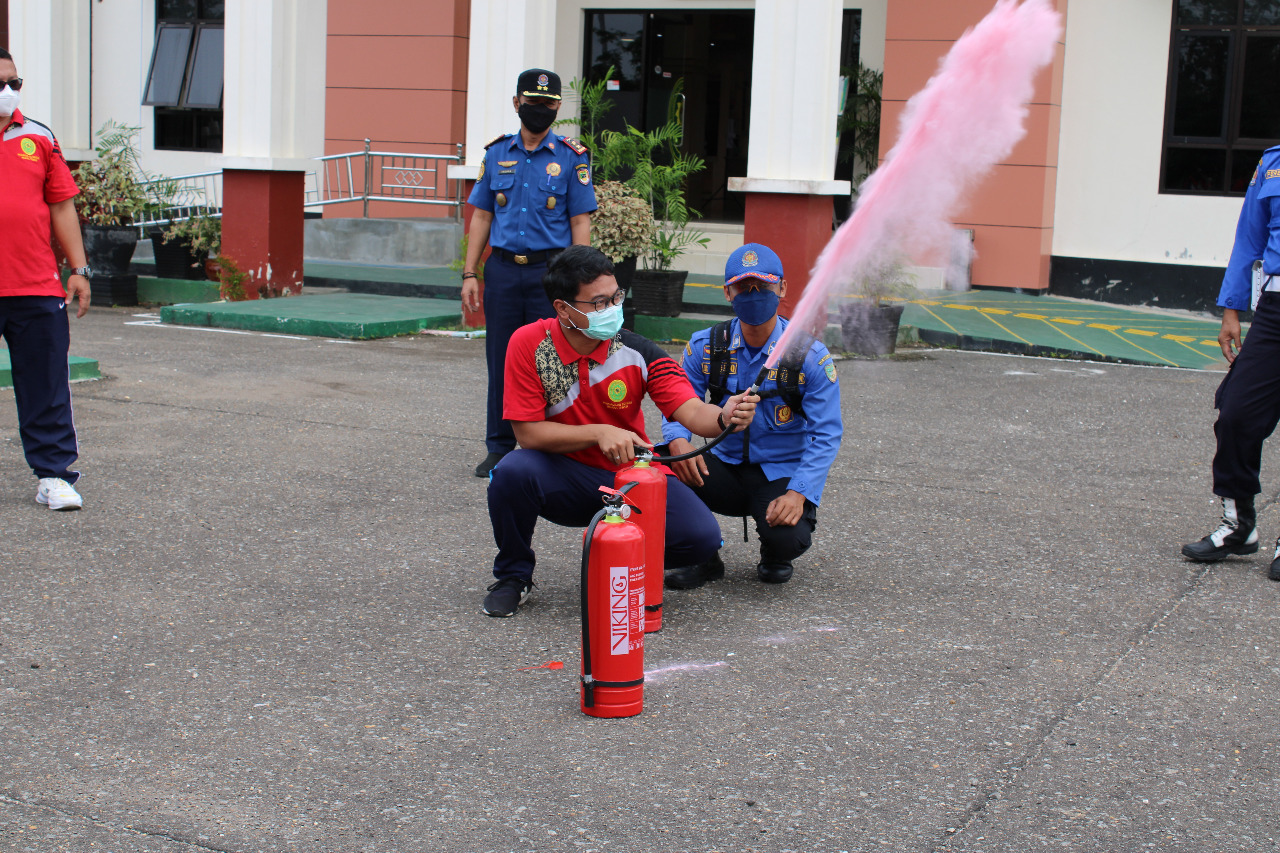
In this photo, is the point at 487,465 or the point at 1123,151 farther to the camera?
the point at 1123,151

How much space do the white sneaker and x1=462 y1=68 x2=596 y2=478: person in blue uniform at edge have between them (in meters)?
1.90

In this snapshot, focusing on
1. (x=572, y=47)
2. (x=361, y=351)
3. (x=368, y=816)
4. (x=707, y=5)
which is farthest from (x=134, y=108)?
(x=368, y=816)

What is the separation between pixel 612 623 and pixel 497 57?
372 inches

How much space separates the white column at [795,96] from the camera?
36.4 ft

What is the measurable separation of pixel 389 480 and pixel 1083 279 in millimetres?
11095

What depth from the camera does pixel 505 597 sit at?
184 inches

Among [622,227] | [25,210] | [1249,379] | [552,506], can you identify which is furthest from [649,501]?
[622,227]

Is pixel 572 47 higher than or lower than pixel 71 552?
higher

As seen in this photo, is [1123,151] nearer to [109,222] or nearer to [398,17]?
[398,17]

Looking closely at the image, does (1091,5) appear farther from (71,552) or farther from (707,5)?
(71,552)

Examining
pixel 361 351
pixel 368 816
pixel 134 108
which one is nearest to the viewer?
pixel 368 816

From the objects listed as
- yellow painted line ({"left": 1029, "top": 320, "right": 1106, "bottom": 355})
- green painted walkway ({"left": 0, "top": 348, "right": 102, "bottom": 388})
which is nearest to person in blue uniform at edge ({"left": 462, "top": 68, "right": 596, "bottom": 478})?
green painted walkway ({"left": 0, "top": 348, "right": 102, "bottom": 388})

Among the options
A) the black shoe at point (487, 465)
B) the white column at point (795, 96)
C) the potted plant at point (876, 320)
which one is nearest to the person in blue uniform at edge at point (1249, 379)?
the black shoe at point (487, 465)

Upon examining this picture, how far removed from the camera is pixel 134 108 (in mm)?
19703
